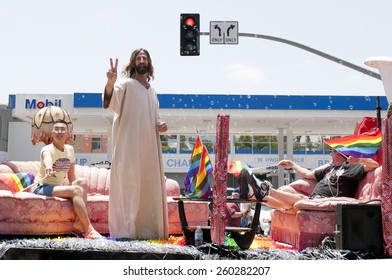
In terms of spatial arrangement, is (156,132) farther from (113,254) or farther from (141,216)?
(113,254)

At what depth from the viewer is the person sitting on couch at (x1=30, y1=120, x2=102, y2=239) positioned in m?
5.24

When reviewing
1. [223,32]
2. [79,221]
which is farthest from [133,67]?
[223,32]

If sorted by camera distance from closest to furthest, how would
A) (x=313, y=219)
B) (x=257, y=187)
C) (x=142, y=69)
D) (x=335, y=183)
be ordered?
(x=257, y=187) → (x=313, y=219) → (x=142, y=69) → (x=335, y=183)

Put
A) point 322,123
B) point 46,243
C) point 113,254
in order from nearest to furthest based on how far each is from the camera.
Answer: point 113,254 → point 46,243 → point 322,123

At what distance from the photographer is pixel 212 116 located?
23578 mm

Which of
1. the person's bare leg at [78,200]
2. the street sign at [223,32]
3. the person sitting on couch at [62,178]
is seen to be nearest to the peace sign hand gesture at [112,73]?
the person sitting on couch at [62,178]

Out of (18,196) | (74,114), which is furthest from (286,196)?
(74,114)

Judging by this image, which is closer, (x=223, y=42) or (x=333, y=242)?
(x=333, y=242)

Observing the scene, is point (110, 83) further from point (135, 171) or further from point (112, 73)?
point (135, 171)

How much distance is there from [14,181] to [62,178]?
52.2 inches

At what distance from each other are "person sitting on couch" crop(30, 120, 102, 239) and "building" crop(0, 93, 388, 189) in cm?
1449

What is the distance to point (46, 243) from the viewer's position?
13.8 ft

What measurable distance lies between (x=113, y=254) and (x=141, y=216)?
3.53 feet
